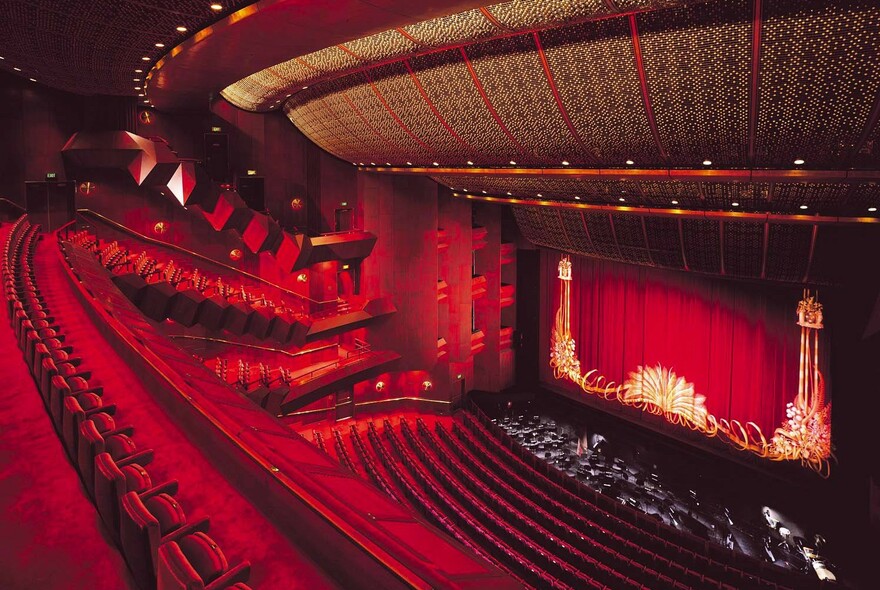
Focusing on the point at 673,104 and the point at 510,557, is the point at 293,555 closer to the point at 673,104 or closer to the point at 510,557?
the point at 673,104

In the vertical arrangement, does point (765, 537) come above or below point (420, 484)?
below

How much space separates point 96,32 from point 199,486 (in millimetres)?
4309

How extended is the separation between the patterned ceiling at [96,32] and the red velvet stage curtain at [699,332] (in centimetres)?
874

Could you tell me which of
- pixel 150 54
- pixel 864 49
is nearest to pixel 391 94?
pixel 150 54

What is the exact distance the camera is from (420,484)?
29.4ft

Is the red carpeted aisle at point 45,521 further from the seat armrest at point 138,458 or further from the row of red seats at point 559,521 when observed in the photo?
the row of red seats at point 559,521

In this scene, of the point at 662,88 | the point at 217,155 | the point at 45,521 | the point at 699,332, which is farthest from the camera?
the point at 217,155

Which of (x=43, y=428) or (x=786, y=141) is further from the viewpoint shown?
(x=786, y=141)

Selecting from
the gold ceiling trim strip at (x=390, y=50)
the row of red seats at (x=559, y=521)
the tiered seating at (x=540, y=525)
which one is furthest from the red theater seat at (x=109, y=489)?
the row of red seats at (x=559, y=521)

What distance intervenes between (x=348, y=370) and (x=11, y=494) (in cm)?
917

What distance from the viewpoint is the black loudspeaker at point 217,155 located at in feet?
36.0

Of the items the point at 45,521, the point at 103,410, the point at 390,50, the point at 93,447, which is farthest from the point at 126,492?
the point at 390,50

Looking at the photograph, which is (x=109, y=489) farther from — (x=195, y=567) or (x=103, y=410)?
(x=103, y=410)

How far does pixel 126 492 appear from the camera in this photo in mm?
1672
